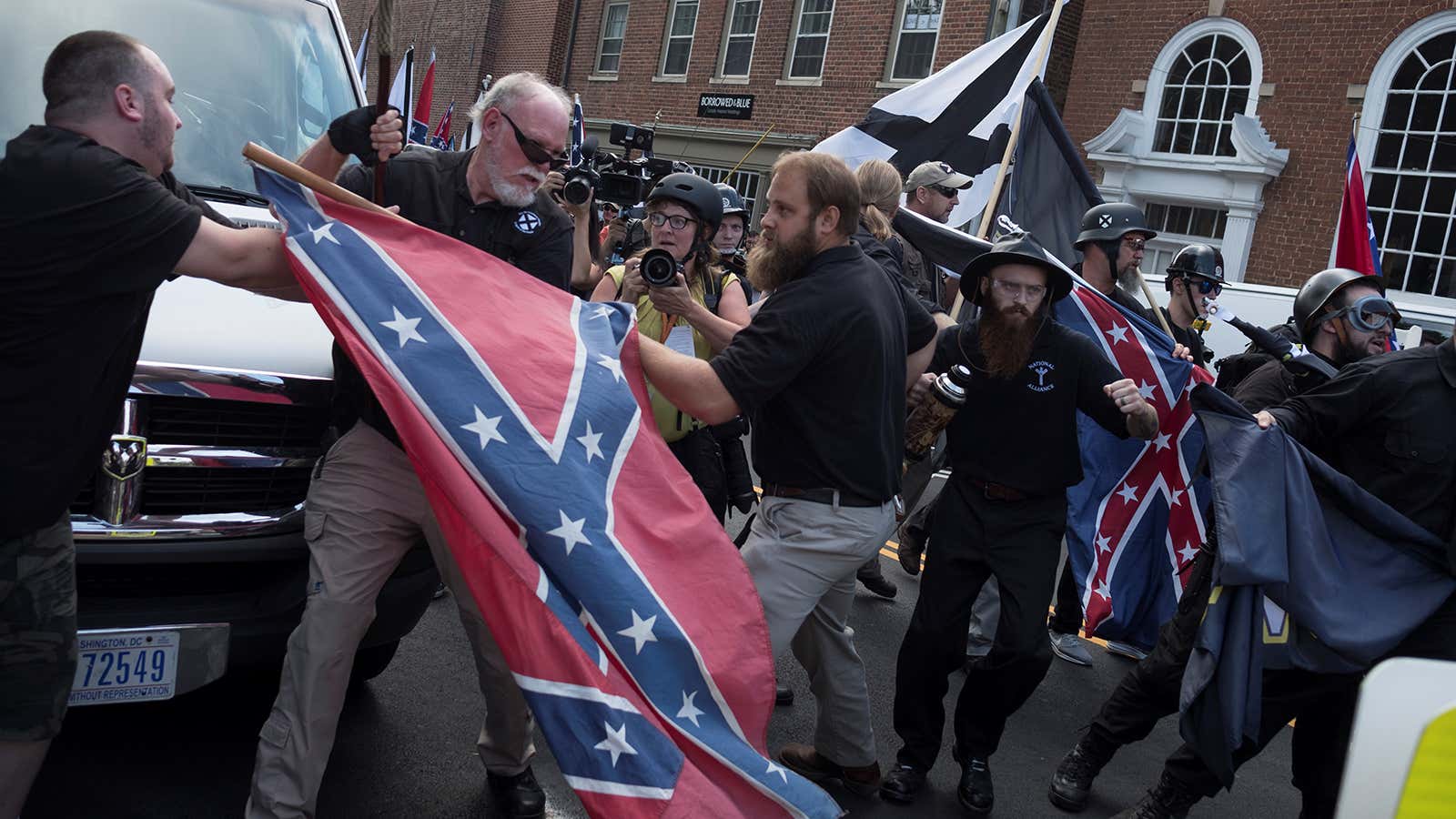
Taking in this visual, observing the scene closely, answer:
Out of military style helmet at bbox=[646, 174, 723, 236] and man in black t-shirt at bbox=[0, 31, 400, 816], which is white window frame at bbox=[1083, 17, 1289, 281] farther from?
man in black t-shirt at bbox=[0, 31, 400, 816]

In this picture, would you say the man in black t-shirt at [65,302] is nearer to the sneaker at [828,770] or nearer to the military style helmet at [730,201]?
the sneaker at [828,770]

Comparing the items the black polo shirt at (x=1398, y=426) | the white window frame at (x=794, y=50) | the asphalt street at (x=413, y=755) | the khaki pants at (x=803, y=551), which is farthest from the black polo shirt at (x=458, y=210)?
the white window frame at (x=794, y=50)

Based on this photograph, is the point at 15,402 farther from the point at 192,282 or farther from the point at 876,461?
the point at 876,461

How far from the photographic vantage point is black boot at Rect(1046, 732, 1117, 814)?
475 cm

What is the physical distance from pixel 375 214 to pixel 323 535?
2.97 feet

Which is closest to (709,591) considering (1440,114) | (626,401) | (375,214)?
(626,401)

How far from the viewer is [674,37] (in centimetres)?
2666

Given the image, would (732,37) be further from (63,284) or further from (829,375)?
(63,284)

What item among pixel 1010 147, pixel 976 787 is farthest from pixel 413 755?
pixel 1010 147

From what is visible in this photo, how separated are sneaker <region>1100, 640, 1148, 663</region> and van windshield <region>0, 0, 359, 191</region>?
15.8 ft

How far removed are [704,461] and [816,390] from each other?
1073 millimetres

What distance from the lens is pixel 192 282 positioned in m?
3.84

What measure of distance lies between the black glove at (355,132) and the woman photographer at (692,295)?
1.25 metres

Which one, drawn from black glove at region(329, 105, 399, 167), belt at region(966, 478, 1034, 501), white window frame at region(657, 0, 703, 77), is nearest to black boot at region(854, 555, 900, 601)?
belt at region(966, 478, 1034, 501)
